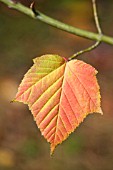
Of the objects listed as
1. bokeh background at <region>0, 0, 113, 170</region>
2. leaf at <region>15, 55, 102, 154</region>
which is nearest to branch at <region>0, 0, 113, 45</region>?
leaf at <region>15, 55, 102, 154</region>

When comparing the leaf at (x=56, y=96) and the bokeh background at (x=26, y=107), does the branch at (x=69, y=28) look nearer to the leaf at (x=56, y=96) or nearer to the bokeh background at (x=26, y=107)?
the leaf at (x=56, y=96)

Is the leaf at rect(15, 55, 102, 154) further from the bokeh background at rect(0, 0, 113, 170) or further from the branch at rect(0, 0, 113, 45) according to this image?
the bokeh background at rect(0, 0, 113, 170)

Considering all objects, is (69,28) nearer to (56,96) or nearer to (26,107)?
(56,96)

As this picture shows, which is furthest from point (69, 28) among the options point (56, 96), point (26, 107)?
point (26, 107)

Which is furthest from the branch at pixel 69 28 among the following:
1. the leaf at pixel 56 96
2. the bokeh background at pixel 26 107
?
the bokeh background at pixel 26 107

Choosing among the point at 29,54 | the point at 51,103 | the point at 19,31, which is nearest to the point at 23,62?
the point at 29,54

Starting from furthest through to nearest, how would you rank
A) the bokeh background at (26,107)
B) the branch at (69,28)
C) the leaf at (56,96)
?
the bokeh background at (26,107) < the branch at (69,28) < the leaf at (56,96)
